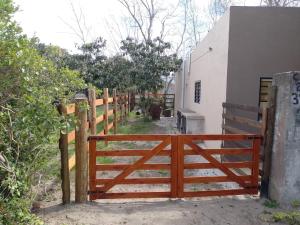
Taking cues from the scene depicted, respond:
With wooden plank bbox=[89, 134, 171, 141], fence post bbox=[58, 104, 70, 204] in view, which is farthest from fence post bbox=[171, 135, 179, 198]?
fence post bbox=[58, 104, 70, 204]

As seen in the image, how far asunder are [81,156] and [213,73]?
5682 mm

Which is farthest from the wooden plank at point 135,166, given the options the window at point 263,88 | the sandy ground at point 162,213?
the window at point 263,88

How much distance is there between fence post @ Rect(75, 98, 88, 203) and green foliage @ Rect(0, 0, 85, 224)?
2.74 feet

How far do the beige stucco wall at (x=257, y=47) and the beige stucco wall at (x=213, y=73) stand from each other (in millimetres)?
242

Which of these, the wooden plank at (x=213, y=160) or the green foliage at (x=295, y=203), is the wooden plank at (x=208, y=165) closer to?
the wooden plank at (x=213, y=160)

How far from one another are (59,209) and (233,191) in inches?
105

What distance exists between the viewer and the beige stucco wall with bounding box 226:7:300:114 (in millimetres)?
7562

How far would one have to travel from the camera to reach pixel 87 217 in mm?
4172

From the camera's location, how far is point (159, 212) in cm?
439

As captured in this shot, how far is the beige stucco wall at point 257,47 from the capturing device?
7.56 meters

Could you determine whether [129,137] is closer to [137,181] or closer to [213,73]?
[137,181]

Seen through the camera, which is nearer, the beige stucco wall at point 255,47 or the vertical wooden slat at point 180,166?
the vertical wooden slat at point 180,166

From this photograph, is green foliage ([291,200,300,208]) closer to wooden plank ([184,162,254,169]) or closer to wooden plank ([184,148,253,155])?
wooden plank ([184,162,254,169])

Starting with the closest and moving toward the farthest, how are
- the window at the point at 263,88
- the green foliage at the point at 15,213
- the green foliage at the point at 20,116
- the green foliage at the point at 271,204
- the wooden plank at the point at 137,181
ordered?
the green foliage at the point at 15,213, the green foliage at the point at 20,116, the green foliage at the point at 271,204, the wooden plank at the point at 137,181, the window at the point at 263,88
